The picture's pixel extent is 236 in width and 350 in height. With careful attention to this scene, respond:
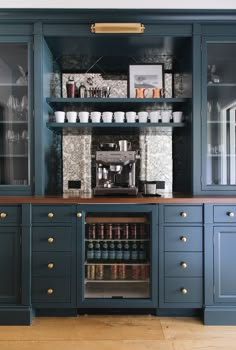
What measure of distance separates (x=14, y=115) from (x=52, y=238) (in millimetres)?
1017

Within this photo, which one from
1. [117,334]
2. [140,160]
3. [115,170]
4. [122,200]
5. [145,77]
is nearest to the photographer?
[117,334]

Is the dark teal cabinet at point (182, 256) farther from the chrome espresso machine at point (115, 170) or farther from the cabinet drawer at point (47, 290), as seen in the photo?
the cabinet drawer at point (47, 290)

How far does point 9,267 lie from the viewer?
2.35 metres

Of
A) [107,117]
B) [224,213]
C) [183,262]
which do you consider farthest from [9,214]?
[224,213]

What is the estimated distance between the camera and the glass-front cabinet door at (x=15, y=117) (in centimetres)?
250

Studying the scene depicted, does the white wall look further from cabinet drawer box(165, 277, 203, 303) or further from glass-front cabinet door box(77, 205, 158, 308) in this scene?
cabinet drawer box(165, 277, 203, 303)

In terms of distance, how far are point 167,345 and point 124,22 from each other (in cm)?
233

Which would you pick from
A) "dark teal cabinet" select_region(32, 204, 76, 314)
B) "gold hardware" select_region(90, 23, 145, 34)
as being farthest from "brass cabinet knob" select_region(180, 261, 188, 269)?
"gold hardware" select_region(90, 23, 145, 34)

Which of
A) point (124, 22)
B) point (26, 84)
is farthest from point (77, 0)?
point (26, 84)

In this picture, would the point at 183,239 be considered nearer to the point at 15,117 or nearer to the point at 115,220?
the point at 115,220

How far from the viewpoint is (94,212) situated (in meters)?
2.40

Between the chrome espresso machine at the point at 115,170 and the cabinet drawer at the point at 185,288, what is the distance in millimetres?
725

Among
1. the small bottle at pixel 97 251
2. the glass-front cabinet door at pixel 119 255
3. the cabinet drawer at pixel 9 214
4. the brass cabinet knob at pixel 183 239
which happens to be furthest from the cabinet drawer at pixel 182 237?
the cabinet drawer at pixel 9 214

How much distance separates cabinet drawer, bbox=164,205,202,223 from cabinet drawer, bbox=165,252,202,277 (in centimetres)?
24
